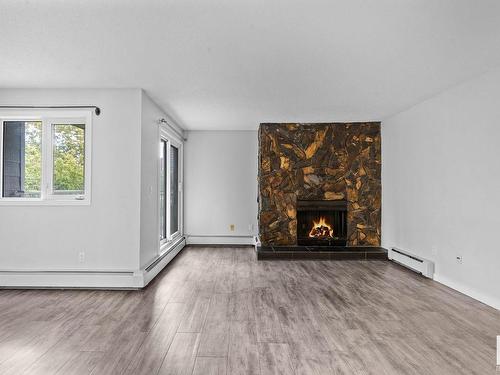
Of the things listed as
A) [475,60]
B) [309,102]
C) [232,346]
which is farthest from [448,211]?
[232,346]

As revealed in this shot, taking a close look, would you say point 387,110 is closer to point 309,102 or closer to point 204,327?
point 309,102

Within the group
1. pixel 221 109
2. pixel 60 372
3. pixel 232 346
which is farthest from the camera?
pixel 221 109

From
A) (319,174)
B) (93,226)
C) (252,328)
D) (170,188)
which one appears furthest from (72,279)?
(319,174)

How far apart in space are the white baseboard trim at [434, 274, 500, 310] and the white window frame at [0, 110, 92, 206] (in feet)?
15.2

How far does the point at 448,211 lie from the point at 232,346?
3326 millimetres

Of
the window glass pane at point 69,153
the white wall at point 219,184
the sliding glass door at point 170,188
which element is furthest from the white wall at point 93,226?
the white wall at point 219,184

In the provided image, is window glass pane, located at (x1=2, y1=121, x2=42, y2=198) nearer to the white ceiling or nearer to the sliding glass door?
the white ceiling

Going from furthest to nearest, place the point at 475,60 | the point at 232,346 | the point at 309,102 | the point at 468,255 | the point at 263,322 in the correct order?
1. the point at 309,102
2. the point at 468,255
3. the point at 475,60
4. the point at 263,322
5. the point at 232,346

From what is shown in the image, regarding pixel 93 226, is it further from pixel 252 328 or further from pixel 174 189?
pixel 174 189

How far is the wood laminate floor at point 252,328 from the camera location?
231cm

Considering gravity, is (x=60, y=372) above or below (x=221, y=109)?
below

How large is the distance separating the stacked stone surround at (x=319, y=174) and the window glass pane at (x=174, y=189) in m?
1.73

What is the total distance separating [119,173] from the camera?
4.22 metres

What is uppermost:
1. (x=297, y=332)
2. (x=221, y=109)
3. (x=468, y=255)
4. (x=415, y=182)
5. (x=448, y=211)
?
(x=221, y=109)
